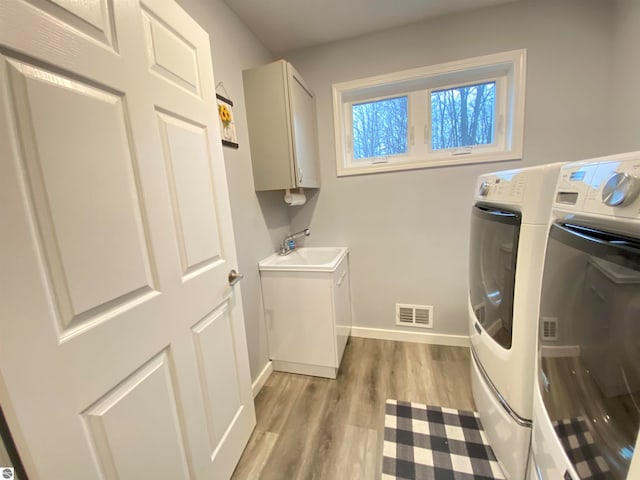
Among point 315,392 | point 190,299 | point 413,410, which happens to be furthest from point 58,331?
point 413,410

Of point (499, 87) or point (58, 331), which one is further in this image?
point (499, 87)

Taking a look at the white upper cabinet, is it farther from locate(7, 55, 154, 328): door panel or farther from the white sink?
locate(7, 55, 154, 328): door panel

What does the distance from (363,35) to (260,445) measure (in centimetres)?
278

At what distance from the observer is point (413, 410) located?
4.96 ft

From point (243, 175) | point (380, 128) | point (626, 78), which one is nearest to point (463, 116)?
point (380, 128)

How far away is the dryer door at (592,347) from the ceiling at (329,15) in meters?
1.78

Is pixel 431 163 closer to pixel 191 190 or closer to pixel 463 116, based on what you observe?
pixel 463 116

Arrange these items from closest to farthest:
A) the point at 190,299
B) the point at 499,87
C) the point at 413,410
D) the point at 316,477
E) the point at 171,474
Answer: the point at 171,474, the point at 190,299, the point at 316,477, the point at 413,410, the point at 499,87

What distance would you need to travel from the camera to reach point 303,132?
6.06ft

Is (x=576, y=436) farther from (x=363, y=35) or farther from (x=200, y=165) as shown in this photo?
(x=363, y=35)

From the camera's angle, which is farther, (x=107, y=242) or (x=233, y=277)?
(x=233, y=277)

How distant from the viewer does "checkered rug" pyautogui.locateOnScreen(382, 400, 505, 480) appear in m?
1.17

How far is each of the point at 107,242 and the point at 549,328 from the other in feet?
4.04

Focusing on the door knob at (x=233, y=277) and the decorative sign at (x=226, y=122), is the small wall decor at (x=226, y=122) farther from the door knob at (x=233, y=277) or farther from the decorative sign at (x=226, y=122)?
the door knob at (x=233, y=277)
